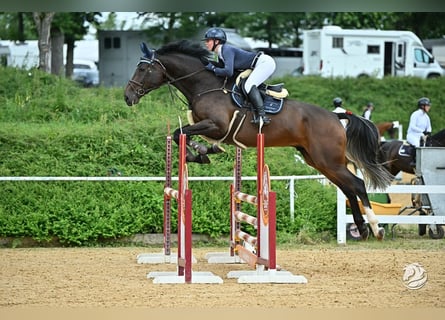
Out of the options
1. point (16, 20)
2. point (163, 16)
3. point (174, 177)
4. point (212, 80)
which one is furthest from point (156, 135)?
point (16, 20)

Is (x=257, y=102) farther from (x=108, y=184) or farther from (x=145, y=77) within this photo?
(x=108, y=184)

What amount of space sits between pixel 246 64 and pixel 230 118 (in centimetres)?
54

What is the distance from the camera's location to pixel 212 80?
9.20m

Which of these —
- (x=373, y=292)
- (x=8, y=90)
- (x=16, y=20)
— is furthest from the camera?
(x=16, y=20)

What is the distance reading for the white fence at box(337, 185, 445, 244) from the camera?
11.4 m

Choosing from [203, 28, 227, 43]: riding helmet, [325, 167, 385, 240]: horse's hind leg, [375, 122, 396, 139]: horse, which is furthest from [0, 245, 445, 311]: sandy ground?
[375, 122, 396, 139]: horse

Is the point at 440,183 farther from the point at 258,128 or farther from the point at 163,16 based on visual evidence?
the point at 163,16

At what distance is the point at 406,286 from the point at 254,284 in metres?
1.28

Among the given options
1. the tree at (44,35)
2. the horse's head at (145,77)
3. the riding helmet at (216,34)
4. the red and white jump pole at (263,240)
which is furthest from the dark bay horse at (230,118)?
the tree at (44,35)

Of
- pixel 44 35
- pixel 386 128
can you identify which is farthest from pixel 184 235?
pixel 44 35

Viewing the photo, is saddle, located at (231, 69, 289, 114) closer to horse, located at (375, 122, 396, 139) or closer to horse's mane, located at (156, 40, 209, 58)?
horse's mane, located at (156, 40, 209, 58)

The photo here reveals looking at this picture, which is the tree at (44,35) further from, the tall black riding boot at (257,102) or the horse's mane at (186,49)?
the tall black riding boot at (257,102)

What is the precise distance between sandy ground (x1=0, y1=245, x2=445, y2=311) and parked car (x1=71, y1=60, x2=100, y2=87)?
55.1 ft

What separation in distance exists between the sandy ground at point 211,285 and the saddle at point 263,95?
1.57 metres
